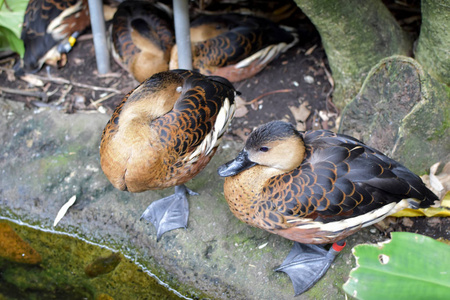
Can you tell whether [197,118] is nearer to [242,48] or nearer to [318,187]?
[318,187]

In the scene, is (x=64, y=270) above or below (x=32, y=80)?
below

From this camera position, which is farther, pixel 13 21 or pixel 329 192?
pixel 13 21

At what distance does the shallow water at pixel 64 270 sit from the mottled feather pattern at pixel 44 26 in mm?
1814

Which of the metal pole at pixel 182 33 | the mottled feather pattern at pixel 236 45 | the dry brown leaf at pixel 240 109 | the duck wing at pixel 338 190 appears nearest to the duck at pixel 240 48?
the mottled feather pattern at pixel 236 45

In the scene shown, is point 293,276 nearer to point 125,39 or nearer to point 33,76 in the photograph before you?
point 125,39

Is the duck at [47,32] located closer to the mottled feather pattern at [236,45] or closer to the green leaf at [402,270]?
the mottled feather pattern at [236,45]

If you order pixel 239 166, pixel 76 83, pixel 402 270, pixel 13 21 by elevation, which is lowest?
pixel 76 83

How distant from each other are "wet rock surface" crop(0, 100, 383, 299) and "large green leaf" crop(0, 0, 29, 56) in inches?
29.1

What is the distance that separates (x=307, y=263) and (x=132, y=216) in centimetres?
125

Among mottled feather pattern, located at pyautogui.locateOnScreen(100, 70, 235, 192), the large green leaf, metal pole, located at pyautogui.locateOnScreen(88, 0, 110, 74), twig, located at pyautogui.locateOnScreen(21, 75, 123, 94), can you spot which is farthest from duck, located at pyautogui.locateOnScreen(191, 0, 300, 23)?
mottled feather pattern, located at pyautogui.locateOnScreen(100, 70, 235, 192)

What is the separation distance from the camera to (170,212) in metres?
3.10

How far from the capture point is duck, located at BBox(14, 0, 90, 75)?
4504mm

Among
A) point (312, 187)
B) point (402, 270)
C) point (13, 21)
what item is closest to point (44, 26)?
point (13, 21)

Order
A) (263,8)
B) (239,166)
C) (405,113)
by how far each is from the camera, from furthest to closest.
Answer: (263,8)
(405,113)
(239,166)
